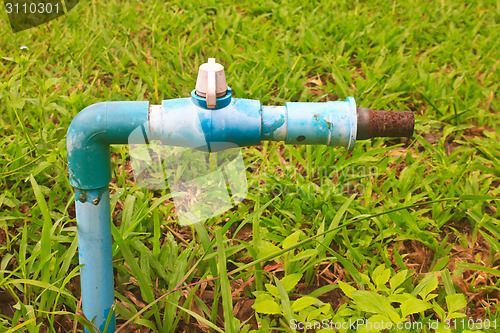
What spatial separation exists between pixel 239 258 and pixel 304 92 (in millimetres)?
1219

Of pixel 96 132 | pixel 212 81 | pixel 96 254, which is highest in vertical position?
pixel 212 81

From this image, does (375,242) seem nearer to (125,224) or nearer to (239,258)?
(239,258)

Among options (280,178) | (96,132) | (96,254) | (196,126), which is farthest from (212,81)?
(280,178)

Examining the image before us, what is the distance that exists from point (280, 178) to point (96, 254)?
1.00 metres

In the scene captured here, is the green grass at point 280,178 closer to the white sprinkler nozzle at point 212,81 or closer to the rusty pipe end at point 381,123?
the rusty pipe end at point 381,123

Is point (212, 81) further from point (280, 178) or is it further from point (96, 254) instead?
point (280, 178)

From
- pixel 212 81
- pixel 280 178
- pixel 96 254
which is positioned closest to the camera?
pixel 212 81

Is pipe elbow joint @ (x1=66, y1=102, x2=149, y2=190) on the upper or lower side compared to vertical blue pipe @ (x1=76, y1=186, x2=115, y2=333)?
upper

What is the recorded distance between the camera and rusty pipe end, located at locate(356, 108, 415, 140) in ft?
4.12

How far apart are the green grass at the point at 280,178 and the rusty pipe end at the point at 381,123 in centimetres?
32

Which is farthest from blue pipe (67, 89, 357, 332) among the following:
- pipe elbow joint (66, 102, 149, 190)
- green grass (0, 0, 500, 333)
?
green grass (0, 0, 500, 333)

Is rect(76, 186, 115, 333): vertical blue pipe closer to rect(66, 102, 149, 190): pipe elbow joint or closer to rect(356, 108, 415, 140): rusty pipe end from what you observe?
rect(66, 102, 149, 190): pipe elbow joint

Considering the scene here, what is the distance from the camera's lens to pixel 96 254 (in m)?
1.39

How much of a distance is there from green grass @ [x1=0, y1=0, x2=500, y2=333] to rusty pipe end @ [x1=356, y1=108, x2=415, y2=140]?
32 cm
